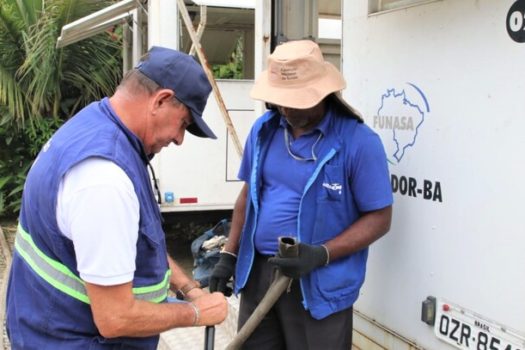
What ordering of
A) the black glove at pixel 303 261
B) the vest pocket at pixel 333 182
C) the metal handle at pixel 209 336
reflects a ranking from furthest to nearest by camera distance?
the vest pocket at pixel 333 182
the black glove at pixel 303 261
the metal handle at pixel 209 336

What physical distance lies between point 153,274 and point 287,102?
2.96ft

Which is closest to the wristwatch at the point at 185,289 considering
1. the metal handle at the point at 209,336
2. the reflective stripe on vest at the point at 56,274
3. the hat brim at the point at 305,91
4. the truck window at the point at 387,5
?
the metal handle at the point at 209,336

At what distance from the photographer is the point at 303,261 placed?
2271 mm

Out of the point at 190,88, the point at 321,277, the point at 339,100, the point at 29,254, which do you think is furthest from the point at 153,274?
the point at 339,100

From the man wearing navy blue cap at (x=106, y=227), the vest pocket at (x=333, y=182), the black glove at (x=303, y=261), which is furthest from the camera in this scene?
the vest pocket at (x=333, y=182)

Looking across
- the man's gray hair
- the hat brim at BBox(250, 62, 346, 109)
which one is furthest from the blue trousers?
the man's gray hair

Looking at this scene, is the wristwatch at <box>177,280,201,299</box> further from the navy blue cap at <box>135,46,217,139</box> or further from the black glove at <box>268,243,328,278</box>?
the navy blue cap at <box>135,46,217,139</box>

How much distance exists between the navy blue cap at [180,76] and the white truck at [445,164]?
0.88m

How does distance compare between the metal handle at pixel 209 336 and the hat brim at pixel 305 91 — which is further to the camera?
the hat brim at pixel 305 91

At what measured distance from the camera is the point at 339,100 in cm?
245

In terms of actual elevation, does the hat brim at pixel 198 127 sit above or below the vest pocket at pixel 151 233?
above

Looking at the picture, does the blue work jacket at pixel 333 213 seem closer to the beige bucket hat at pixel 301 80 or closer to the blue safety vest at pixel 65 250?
the beige bucket hat at pixel 301 80

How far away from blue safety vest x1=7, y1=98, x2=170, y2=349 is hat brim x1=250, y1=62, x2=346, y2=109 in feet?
2.41

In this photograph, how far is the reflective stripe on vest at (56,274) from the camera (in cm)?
175
